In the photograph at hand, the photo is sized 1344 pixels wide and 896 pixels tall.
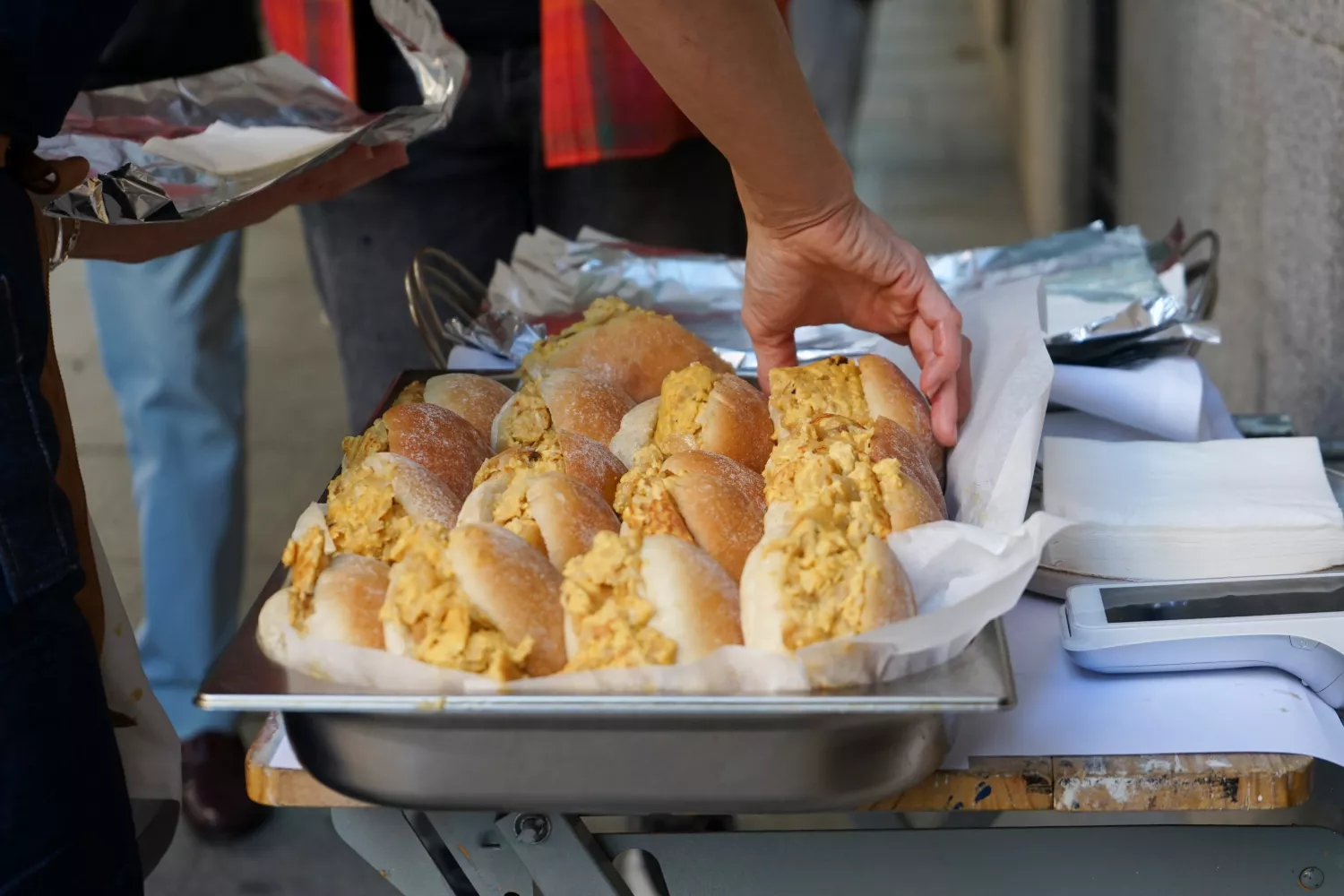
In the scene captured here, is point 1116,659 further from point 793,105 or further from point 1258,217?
point 1258,217

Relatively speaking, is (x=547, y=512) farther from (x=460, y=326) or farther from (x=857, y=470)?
(x=460, y=326)

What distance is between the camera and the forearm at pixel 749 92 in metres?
1.07

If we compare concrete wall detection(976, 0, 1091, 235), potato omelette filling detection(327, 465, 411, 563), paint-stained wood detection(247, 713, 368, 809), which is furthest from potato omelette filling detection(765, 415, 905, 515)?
concrete wall detection(976, 0, 1091, 235)

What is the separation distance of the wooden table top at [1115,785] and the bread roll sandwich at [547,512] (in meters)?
0.24

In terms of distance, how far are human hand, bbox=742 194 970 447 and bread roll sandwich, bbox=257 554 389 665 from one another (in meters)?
0.58

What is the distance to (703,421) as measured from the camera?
4.05ft

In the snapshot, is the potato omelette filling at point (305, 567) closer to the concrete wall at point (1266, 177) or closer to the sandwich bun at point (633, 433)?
the sandwich bun at point (633, 433)

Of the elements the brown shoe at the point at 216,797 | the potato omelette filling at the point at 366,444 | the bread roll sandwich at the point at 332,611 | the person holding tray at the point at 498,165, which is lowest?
the brown shoe at the point at 216,797

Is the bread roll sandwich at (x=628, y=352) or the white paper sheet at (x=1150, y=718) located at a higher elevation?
the bread roll sandwich at (x=628, y=352)

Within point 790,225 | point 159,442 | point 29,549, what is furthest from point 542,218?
point 29,549

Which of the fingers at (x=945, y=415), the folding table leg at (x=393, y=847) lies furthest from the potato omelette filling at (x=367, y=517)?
the fingers at (x=945, y=415)

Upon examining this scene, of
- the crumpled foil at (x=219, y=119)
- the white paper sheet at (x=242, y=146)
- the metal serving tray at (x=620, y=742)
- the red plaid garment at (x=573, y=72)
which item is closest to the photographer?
the metal serving tray at (x=620, y=742)

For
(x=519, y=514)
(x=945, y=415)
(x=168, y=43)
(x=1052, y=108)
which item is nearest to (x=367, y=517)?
(x=519, y=514)

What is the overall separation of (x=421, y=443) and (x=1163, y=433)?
90 centimetres
